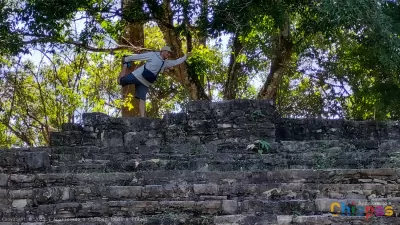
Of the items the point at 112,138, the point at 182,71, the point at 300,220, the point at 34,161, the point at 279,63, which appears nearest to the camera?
the point at 300,220

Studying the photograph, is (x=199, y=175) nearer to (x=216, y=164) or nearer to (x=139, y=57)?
(x=216, y=164)

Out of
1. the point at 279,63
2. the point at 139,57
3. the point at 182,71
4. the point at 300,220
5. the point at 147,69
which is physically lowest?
the point at 300,220

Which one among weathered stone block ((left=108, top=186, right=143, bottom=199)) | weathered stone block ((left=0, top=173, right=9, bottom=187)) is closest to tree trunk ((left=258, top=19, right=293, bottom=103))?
weathered stone block ((left=108, top=186, right=143, bottom=199))

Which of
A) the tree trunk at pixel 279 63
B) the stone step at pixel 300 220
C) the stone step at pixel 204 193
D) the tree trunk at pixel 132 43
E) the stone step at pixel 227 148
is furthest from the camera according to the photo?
the tree trunk at pixel 132 43

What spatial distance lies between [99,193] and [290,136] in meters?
3.55

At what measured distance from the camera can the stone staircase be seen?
18.5 ft

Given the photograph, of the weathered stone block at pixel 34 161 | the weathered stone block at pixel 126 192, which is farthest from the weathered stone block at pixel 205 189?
the weathered stone block at pixel 34 161

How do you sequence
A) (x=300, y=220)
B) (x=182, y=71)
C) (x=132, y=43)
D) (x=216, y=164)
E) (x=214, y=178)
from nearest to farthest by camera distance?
(x=300, y=220), (x=214, y=178), (x=216, y=164), (x=182, y=71), (x=132, y=43)

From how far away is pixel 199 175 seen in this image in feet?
20.3

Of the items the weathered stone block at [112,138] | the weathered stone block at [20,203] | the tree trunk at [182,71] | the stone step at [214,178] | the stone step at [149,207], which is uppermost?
the tree trunk at [182,71]

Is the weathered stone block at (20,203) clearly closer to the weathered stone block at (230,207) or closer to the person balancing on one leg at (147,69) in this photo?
the weathered stone block at (230,207)

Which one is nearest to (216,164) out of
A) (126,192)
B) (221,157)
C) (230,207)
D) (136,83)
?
(221,157)

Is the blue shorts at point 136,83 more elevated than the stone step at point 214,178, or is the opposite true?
the blue shorts at point 136,83

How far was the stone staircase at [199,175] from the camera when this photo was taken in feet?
18.5
